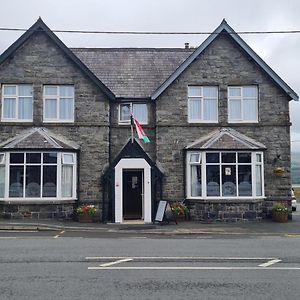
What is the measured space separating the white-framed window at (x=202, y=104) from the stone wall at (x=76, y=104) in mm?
4072

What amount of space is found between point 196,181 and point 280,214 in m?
4.08

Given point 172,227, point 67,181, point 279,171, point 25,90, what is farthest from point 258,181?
point 25,90

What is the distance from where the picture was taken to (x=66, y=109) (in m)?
23.1

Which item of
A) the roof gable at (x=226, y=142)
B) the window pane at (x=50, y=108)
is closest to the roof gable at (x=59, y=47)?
the window pane at (x=50, y=108)

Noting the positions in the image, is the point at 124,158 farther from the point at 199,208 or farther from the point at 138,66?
the point at 138,66

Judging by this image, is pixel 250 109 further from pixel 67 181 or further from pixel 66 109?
pixel 67 181

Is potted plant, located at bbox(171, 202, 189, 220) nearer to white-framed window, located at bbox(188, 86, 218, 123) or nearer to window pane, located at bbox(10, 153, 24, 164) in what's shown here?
white-framed window, located at bbox(188, 86, 218, 123)

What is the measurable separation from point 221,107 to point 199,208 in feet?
Answer: 16.3

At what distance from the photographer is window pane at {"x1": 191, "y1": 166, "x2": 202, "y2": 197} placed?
2258cm

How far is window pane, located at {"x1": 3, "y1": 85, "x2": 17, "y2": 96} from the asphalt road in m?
10.6

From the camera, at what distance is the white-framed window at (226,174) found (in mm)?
22359

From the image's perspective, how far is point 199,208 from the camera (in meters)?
22.4

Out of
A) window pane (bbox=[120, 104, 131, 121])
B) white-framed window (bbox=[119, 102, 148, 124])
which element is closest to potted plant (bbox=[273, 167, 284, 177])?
white-framed window (bbox=[119, 102, 148, 124])

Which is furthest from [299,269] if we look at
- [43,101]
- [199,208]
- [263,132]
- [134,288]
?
[43,101]
